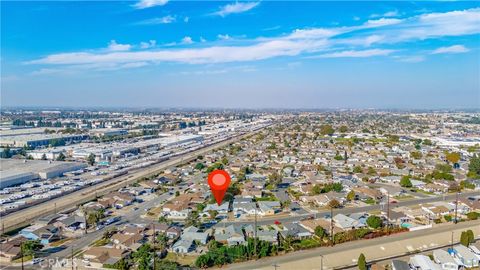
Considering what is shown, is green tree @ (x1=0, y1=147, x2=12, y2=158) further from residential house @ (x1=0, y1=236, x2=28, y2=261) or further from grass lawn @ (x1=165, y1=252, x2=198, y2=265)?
grass lawn @ (x1=165, y1=252, x2=198, y2=265)

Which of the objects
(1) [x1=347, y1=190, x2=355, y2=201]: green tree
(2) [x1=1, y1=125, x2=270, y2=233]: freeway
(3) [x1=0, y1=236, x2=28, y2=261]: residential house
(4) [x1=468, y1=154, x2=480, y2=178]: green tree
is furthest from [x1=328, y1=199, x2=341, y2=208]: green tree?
(3) [x1=0, y1=236, x2=28, y2=261]: residential house

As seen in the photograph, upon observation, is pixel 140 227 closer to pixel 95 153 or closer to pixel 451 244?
pixel 451 244

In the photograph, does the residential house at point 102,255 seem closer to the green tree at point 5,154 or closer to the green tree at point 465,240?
the green tree at point 465,240

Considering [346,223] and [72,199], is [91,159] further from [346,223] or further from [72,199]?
[346,223]

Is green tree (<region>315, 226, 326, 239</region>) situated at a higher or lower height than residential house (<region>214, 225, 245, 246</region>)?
higher

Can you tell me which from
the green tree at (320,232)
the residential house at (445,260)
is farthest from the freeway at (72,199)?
the residential house at (445,260)

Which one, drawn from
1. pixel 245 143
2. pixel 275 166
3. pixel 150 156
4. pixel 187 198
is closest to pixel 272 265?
pixel 187 198
